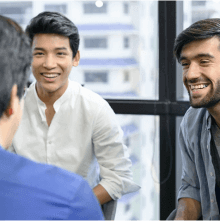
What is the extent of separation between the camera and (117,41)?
237cm

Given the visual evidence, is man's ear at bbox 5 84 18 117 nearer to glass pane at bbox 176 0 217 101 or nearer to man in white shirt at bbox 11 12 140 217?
man in white shirt at bbox 11 12 140 217

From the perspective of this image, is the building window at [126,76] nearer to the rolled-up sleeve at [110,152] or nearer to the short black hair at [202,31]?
the rolled-up sleeve at [110,152]

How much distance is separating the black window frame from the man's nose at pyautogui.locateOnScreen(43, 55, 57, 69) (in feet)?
2.46

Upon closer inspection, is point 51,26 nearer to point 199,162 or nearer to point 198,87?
point 198,87

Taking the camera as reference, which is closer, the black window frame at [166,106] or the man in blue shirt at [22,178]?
the man in blue shirt at [22,178]

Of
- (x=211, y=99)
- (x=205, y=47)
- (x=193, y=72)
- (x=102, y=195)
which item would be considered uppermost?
(x=205, y=47)

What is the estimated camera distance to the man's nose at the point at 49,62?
170 centimetres

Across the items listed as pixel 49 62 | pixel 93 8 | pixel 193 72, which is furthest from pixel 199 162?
pixel 93 8

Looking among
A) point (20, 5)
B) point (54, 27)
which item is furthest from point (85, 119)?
point (20, 5)

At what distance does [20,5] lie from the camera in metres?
2.49

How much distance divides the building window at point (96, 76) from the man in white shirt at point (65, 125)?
2.12 ft

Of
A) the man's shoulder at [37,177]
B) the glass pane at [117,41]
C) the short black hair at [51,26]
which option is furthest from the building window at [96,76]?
the man's shoulder at [37,177]

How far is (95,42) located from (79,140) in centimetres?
97

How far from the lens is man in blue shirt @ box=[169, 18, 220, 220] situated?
1513mm
